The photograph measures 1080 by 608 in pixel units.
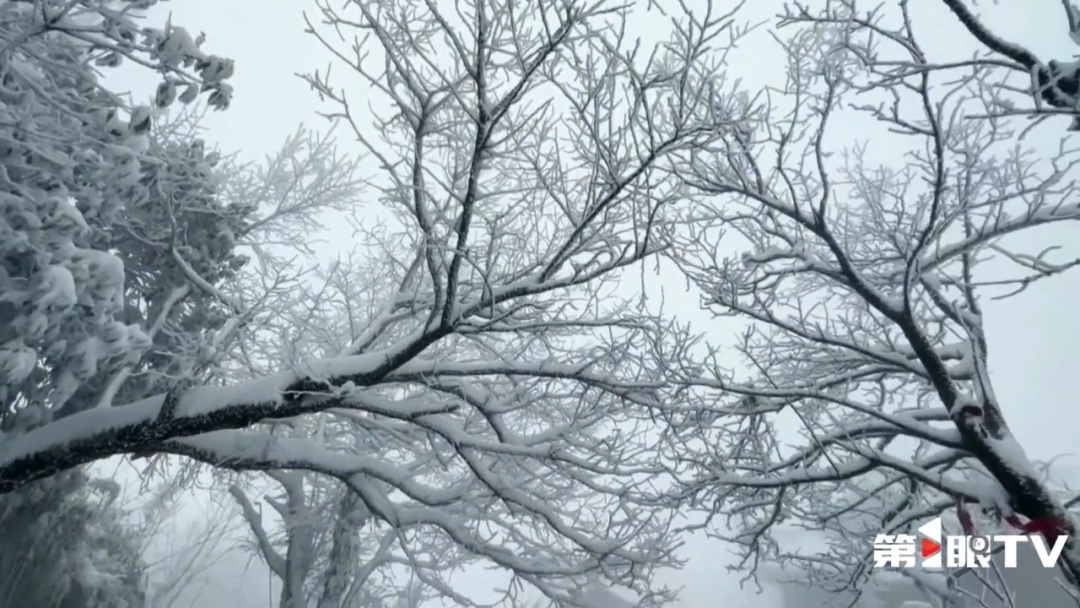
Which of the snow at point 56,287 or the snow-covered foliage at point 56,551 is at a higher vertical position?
the snow at point 56,287

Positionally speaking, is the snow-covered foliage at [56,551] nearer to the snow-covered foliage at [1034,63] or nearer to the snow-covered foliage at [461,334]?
the snow-covered foliage at [461,334]

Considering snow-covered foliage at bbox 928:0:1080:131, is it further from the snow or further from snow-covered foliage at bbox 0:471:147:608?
snow-covered foliage at bbox 0:471:147:608

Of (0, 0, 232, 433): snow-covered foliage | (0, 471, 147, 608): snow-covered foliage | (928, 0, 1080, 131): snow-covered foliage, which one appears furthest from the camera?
(0, 471, 147, 608): snow-covered foliage

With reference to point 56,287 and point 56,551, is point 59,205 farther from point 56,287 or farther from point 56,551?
point 56,551

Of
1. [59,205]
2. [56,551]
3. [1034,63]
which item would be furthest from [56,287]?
[1034,63]

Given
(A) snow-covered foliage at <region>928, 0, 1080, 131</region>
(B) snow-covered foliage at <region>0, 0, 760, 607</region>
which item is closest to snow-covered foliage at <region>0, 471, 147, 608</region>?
(B) snow-covered foliage at <region>0, 0, 760, 607</region>

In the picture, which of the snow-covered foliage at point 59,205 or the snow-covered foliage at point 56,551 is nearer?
the snow-covered foliage at point 59,205

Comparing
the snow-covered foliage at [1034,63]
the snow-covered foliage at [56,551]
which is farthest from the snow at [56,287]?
the snow-covered foliage at [1034,63]

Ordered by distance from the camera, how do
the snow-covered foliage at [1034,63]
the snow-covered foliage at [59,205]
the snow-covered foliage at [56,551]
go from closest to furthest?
the snow-covered foliage at [1034,63], the snow-covered foliage at [59,205], the snow-covered foliage at [56,551]

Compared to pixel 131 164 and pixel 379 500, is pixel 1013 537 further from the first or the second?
pixel 131 164

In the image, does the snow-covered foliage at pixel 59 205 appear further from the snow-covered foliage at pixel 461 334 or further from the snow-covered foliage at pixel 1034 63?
the snow-covered foliage at pixel 1034 63

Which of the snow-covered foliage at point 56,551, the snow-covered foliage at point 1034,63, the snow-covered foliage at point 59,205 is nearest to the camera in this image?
the snow-covered foliage at point 1034,63

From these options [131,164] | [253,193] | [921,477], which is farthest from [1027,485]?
[253,193]

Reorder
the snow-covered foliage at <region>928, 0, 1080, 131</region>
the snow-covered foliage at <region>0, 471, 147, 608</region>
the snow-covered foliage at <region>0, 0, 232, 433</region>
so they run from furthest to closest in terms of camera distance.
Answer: the snow-covered foliage at <region>0, 471, 147, 608</region>
the snow-covered foliage at <region>0, 0, 232, 433</region>
the snow-covered foliage at <region>928, 0, 1080, 131</region>
